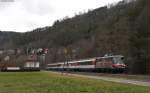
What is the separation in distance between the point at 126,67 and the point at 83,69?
23.7 metres

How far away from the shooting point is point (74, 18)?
196375mm

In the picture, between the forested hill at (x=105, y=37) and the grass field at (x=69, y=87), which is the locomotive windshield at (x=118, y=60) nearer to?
the forested hill at (x=105, y=37)

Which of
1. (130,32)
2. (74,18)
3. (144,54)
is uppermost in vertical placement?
(74,18)

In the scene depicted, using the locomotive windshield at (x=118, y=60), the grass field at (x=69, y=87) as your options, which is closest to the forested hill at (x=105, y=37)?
the locomotive windshield at (x=118, y=60)

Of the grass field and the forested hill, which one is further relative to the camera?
the forested hill

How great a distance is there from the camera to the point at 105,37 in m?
87.8

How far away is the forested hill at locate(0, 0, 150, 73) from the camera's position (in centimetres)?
5678

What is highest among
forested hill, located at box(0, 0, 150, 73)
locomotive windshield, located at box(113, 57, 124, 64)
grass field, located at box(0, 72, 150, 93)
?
forested hill, located at box(0, 0, 150, 73)

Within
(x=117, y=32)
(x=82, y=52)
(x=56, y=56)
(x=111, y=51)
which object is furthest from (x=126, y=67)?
(x=56, y=56)

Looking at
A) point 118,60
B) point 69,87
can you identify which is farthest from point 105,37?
point 69,87

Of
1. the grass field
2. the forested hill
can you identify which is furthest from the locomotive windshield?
the grass field

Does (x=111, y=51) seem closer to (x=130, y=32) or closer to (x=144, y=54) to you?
(x=130, y=32)

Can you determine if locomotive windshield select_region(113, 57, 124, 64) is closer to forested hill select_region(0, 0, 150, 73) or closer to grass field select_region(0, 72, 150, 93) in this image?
forested hill select_region(0, 0, 150, 73)

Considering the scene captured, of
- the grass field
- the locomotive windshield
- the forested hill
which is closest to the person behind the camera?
the grass field
